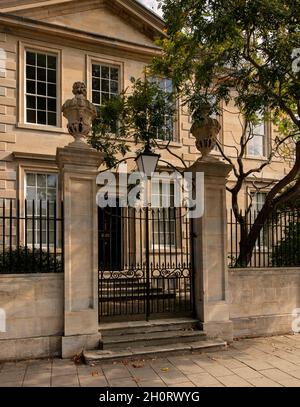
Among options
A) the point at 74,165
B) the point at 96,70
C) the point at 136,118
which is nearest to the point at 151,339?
the point at 74,165

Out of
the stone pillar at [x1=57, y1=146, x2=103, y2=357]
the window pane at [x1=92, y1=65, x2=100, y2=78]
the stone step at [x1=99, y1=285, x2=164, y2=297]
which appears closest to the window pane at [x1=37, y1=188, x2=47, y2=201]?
the window pane at [x1=92, y1=65, x2=100, y2=78]

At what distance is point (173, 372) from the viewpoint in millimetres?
5820

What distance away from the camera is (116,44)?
13.1m

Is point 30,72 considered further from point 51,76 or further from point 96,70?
point 96,70

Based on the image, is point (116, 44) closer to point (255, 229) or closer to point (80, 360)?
point (255, 229)

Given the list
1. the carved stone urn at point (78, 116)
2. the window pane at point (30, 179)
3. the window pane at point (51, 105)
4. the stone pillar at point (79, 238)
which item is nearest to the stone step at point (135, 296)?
the stone pillar at point (79, 238)

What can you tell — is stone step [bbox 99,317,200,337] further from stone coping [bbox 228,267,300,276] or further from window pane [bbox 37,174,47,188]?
window pane [bbox 37,174,47,188]

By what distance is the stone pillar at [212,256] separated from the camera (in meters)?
7.50

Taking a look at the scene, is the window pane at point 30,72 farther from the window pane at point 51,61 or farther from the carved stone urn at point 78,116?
the carved stone urn at point 78,116

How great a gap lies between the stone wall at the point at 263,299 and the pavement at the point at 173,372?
1048mm

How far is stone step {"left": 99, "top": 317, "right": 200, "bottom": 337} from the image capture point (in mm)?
6941

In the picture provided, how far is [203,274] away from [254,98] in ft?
11.7

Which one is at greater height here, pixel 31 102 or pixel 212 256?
pixel 31 102

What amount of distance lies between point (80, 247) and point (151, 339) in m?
2.10
